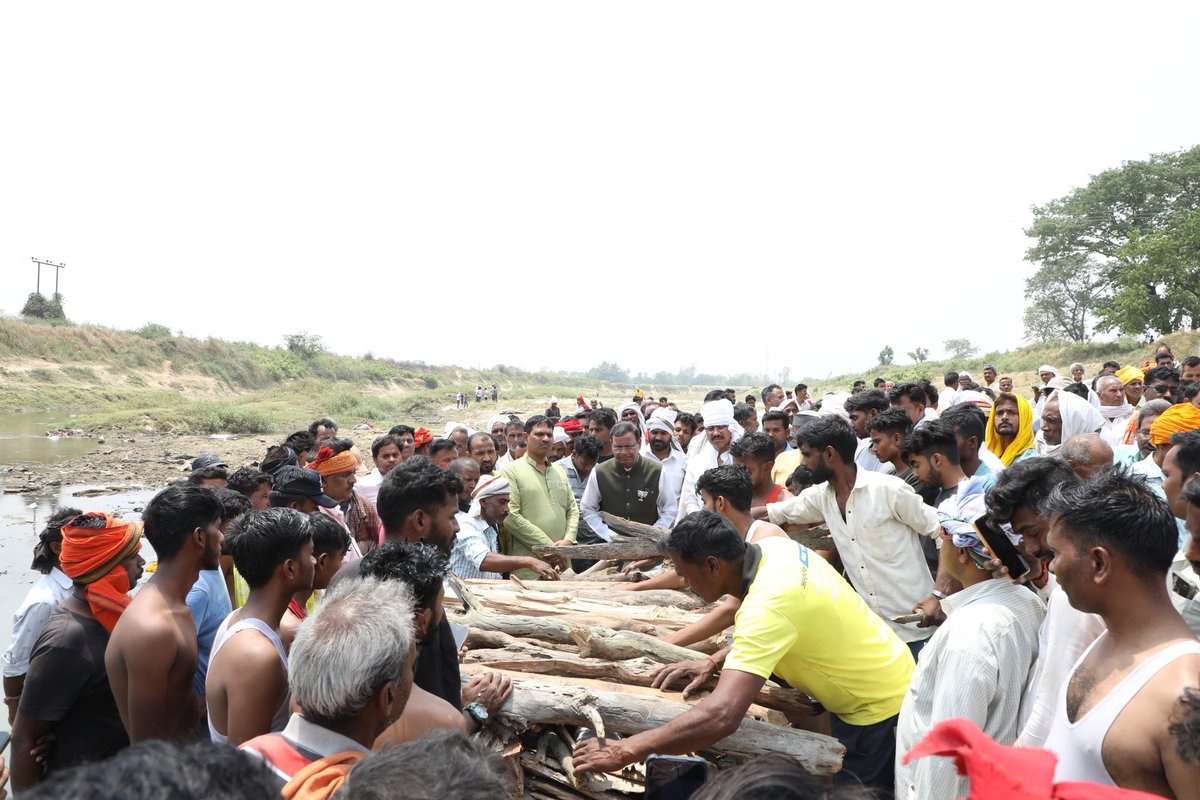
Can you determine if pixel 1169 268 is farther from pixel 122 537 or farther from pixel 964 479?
pixel 122 537

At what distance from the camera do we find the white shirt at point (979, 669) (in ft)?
6.94

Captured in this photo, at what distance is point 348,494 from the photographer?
16.6 feet

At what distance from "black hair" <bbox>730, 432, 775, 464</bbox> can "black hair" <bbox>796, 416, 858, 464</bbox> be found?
0.71 m

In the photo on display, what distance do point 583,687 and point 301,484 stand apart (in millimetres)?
2243

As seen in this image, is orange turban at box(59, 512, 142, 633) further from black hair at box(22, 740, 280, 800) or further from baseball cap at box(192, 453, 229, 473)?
black hair at box(22, 740, 280, 800)

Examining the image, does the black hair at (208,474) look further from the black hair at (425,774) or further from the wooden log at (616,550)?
the black hair at (425,774)

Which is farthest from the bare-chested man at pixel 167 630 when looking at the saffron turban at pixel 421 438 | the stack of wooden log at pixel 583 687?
the saffron turban at pixel 421 438

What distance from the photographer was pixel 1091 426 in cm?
615

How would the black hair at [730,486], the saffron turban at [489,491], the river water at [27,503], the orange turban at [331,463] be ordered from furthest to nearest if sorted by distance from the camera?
the river water at [27,503], the saffron turban at [489,491], the orange turban at [331,463], the black hair at [730,486]

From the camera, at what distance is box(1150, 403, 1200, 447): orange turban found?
4035 mm

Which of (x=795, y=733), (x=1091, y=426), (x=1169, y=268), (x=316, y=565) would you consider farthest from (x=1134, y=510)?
(x=1169, y=268)

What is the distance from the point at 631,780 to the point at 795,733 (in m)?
0.59

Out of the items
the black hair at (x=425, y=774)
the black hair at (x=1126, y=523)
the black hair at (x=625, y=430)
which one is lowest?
the black hair at (x=425, y=774)

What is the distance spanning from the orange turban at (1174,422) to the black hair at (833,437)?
1.74 meters
